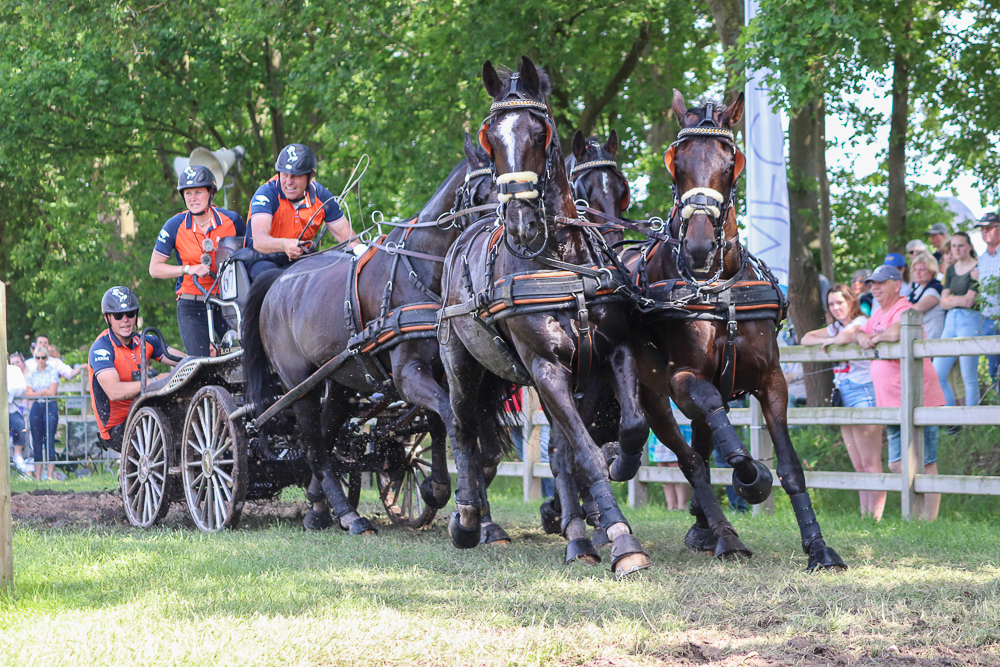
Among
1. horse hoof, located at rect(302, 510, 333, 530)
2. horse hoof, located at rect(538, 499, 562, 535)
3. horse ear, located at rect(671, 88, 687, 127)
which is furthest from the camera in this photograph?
A: horse hoof, located at rect(302, 510, 333, 530)

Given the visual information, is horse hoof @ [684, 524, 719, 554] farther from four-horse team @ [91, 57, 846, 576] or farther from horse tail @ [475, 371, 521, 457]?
horse tail @ [475, 371, 521, 457]

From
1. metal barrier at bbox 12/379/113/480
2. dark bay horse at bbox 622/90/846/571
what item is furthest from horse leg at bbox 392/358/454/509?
metal barrier at bbox 12/379/113/480

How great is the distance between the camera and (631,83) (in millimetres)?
17953

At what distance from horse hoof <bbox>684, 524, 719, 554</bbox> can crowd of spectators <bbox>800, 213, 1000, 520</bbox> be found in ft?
7.81

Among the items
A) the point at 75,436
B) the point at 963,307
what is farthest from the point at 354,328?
the point at 75,436

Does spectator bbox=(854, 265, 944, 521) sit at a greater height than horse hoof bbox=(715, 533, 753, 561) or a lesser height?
A: greater

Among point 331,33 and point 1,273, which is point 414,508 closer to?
point 331,33

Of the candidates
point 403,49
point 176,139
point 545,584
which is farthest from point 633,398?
point 176,139

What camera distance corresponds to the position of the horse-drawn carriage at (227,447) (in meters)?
8.17

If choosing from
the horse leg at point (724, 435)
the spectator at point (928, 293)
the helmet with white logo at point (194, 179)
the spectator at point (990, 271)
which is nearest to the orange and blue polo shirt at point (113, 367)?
the helmet with white logo at point (194, 179)

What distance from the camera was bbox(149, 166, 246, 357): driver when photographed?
8.99 meters

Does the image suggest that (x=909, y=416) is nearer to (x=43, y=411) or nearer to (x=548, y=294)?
(x=548, y=294)

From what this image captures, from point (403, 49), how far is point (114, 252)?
30.7 feet

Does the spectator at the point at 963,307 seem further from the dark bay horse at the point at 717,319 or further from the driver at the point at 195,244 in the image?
the driver at the point at 195,244
